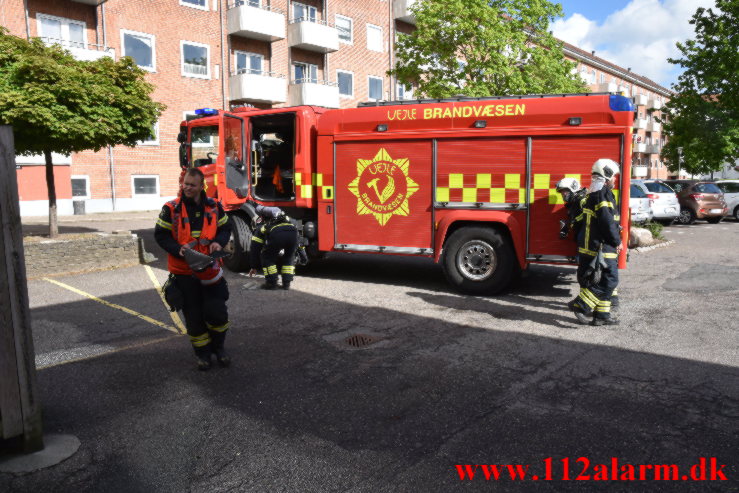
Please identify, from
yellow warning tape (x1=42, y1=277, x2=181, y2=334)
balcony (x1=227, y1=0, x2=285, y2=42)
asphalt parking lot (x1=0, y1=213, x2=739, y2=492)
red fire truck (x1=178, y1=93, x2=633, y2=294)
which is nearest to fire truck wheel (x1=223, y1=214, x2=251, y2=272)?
red fire truck (x1=178, y1=93, x2=633, y2=294)

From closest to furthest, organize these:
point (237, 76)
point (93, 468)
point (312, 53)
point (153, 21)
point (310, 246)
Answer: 1. point (93, 468)
2. point (310, 246)
3. point (153, 21)
4. point (237, 76)
5. point (312, 53)

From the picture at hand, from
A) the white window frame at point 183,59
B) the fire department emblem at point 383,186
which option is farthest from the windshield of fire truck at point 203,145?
the white window frame at point 183,59

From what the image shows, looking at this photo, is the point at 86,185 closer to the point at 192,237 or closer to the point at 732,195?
the point at 192,237

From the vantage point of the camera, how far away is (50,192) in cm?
1070

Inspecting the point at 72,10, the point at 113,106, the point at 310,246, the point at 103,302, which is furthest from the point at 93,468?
the point at 72,10

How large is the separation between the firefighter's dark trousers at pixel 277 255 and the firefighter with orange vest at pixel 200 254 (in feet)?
11.0

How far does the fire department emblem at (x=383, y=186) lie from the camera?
8.10m

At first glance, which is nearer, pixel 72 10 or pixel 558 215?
pixel 558 215

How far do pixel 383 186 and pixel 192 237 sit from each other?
4054 millimetres

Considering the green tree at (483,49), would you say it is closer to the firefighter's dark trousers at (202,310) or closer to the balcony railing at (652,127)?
the firefighter's dark trousers at (202,310)

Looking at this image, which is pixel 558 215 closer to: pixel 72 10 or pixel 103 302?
pixel 103 302

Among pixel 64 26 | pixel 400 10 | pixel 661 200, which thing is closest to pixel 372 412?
pixel 661 200

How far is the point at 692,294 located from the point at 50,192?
11.0 meters

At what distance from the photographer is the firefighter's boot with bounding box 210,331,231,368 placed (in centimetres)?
489
